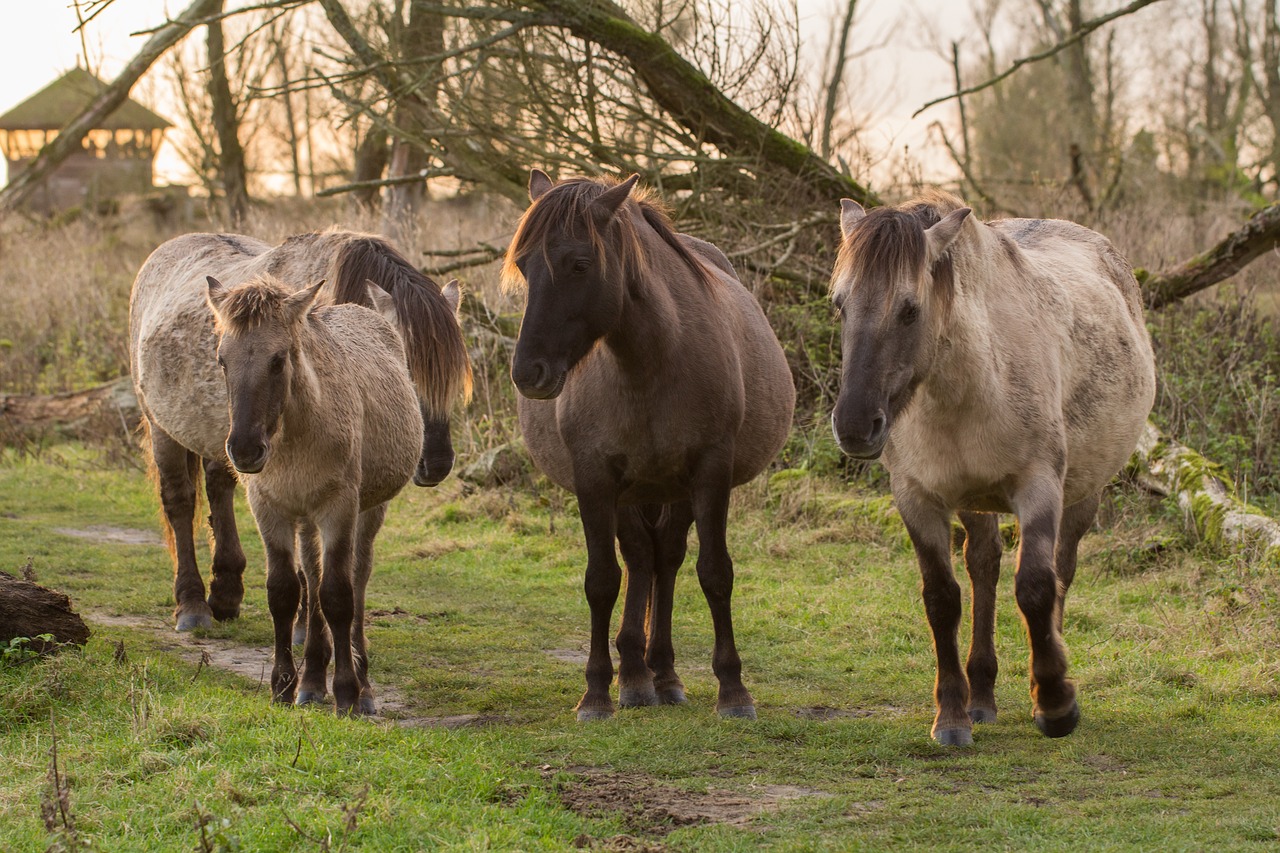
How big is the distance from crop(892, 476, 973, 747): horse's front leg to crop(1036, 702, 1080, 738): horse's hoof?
0.30m

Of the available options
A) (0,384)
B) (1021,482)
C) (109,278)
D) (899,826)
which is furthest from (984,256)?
(109,278)

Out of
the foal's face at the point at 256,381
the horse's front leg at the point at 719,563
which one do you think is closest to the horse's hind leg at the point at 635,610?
the horse's front leg at the point at 719,563

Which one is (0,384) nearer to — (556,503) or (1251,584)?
(556,503)

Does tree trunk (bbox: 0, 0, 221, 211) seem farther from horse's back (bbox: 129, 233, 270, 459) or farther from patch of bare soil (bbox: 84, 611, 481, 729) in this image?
patch of bare soil (bbox: 84, 611, 481, 729)

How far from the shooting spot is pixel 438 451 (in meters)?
6.38

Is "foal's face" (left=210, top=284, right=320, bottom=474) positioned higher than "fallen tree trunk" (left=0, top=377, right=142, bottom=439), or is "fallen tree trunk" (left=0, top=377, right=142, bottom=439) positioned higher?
"foal's face" (left=210, top=284, right=320, bottom=474)

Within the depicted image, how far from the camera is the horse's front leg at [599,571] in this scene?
537cm

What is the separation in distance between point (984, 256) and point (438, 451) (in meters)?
2.93

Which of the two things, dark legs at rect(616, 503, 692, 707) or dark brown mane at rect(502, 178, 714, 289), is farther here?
dark legs at rect(616, 503, 692, 707)

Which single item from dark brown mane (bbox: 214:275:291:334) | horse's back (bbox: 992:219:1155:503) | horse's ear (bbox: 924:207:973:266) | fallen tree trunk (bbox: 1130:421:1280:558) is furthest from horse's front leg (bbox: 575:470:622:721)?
fallen tree trunk (bbox: 1130:421:1280:558)

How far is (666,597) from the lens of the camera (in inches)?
235

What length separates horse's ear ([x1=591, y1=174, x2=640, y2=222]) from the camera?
5066 mm

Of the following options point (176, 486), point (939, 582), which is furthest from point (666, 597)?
point (176, 486)

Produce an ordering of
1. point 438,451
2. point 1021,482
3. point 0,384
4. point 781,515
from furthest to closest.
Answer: point 0,384, point 781,515, point 438,451, point 1021,482
